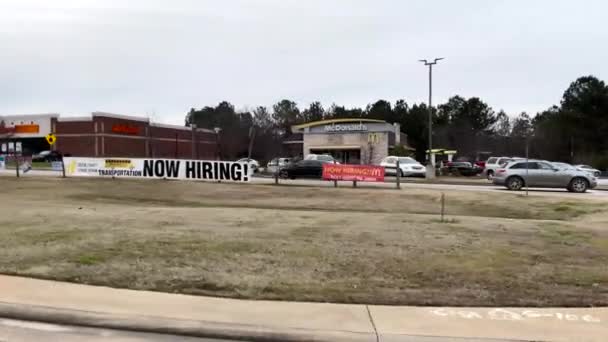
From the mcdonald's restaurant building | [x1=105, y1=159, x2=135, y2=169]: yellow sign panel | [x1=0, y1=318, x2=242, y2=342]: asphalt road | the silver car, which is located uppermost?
the mcdonald's restaurant building

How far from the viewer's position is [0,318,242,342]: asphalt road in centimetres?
515

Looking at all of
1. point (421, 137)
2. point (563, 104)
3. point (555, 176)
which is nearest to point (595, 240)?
point (555, 176)

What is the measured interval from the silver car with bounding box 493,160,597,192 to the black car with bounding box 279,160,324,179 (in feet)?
43.0

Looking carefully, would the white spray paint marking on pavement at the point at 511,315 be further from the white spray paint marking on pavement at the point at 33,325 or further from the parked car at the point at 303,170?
the parked car at the point at 303,170

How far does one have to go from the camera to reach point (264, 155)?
93.9 m

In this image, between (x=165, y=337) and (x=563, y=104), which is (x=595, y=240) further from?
(x=563, y=104)

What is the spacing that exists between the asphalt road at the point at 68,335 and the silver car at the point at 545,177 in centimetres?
2577

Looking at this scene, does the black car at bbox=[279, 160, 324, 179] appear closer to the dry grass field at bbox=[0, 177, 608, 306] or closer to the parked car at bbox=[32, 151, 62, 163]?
the dry grass field at bbox=[0, 177, 608, 306]

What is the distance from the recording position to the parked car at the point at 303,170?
38.1m

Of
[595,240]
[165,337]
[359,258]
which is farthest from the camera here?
[595,240]

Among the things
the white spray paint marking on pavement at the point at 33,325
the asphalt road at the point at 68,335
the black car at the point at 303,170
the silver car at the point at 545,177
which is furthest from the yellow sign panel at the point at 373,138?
the asphalt road at the point at 68,335

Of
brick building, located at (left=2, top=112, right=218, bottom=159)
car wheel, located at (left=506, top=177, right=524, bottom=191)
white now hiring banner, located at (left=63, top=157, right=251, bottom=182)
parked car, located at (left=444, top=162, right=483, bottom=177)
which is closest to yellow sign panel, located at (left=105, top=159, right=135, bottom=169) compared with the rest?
white now hiring banner, located at (left=63, top=157, right=251, bottom=182)

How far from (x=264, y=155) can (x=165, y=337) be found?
8894cm

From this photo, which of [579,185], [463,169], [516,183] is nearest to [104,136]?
[463,169]
